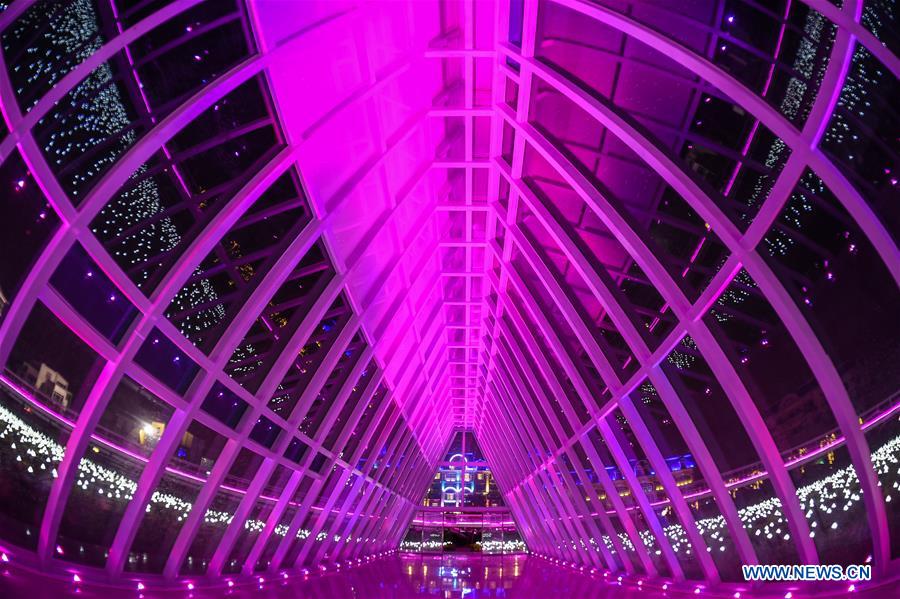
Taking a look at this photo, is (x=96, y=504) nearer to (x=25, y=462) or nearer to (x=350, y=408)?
(x=25, y=462)

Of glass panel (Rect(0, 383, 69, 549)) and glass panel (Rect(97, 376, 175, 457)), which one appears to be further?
glass panel (Rect(97, 376, 175, 457))

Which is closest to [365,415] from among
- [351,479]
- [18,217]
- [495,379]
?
[351,479]

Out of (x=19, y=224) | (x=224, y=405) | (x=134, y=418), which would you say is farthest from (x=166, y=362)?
(x=19, y=224)

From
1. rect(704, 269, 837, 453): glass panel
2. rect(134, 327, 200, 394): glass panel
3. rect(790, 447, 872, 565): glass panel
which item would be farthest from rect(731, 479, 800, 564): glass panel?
rect(134, 327, 200, 394): glass panel

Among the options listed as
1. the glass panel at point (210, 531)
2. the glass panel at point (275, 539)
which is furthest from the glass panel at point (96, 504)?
the glass panel at point (275, 539)

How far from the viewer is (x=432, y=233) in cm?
1830

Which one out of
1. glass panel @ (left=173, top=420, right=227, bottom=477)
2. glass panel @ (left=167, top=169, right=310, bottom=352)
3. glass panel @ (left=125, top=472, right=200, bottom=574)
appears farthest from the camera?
glass panel @ (left=173, top=420, right=227, bottom=477)

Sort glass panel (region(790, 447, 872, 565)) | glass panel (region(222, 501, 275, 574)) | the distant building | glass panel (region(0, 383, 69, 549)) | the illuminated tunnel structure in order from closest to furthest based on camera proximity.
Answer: the illuminated tunnel structure → glass panel (region(0, 383, 69, 549)) → the distant building → glass panel (region(790, 447, 872, 565)) → glass panel (region(222, 501, 275, 574))

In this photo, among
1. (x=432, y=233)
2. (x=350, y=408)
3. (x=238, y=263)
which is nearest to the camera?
(x=238, y=263)

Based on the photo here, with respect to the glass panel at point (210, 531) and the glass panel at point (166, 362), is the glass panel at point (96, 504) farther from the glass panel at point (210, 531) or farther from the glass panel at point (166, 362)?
the glass panel at point (210, 531)

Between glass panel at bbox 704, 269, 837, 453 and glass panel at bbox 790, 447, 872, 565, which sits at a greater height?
glass panel at bbox 704, 269, 837, 453

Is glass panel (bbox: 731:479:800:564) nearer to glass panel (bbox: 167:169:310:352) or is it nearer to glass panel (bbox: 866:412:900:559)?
glass panel (bbox: 866:412:900:559)

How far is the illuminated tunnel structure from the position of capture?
783 cm

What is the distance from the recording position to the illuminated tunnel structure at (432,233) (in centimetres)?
783
